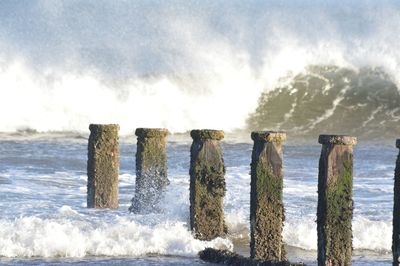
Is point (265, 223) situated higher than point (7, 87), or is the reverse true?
point (7, 87)

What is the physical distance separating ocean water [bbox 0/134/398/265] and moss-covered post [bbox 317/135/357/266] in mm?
1662

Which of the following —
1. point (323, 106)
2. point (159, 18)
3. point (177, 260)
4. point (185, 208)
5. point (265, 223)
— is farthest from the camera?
point (159, 18)

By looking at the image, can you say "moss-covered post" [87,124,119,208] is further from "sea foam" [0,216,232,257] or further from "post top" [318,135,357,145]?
"post top" [318,135,357,145]

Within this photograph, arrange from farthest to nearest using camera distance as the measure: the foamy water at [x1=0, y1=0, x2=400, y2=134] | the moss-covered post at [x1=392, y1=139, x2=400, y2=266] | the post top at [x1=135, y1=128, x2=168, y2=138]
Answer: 1. the foamy water at [x1=0, y1=0, x2=400, y2=134]
2. the post top at [x1=135, y1=128, x2=168, y2=138]
3. the moss-covered post at [x1=392, y1=139, x2=400, y2=266]

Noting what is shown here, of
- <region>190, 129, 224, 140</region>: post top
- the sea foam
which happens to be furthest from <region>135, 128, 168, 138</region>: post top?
<region>190, 129, 224, 140</region>: post top

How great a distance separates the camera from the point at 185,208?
11.5 meters

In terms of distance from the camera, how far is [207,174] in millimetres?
10273

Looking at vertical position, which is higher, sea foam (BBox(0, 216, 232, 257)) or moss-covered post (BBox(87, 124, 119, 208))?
moss-covered post (BBox(87, 124, 119, 208))

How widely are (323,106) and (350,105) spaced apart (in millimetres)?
570

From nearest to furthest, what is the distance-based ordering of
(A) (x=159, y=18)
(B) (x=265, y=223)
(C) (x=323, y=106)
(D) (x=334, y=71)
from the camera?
(B) (x=265, y=223) < (C) (x=323, y=106) < (D) (x=334, y=71) < (A) (x=159, y=18)

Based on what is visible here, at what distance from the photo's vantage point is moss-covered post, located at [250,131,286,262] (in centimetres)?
935

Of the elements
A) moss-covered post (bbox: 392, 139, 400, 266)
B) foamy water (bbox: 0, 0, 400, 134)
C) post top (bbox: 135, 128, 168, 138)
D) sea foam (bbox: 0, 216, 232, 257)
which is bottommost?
sea foam (bbox: 0, 216, 232, 257)

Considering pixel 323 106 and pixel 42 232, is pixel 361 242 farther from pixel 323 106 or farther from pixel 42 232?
pixel 323 106

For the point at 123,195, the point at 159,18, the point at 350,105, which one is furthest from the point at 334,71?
the point at 123,195
